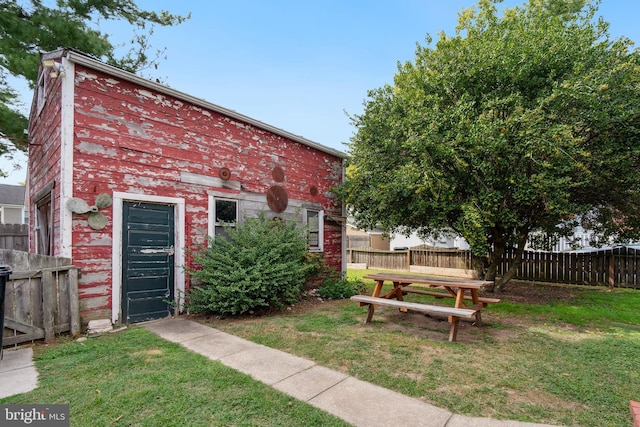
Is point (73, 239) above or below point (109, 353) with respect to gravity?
above

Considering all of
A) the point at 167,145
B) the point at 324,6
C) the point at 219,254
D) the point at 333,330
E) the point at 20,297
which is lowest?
the point at 333,330

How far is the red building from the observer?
481 centimetres

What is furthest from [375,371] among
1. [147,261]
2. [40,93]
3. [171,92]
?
[40,93]

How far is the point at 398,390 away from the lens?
2.95 metres

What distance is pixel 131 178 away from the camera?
534cm

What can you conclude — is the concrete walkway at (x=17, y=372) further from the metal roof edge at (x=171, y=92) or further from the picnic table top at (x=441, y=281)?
the picnic table top at (x=441, y=281)

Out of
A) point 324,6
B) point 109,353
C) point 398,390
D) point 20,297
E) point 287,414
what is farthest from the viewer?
point 324,6

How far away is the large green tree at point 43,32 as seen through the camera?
939cm

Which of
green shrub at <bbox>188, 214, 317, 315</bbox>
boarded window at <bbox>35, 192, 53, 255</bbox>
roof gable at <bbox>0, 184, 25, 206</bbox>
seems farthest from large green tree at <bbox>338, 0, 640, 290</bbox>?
roof gable at <bbox>0, 184, 25, 206</bbox>

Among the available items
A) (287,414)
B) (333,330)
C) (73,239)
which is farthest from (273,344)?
(73,239)

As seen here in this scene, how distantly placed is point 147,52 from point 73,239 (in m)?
11.7

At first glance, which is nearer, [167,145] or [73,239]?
[73,239]

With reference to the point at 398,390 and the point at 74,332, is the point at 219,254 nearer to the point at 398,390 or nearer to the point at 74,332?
the point at 74,332
